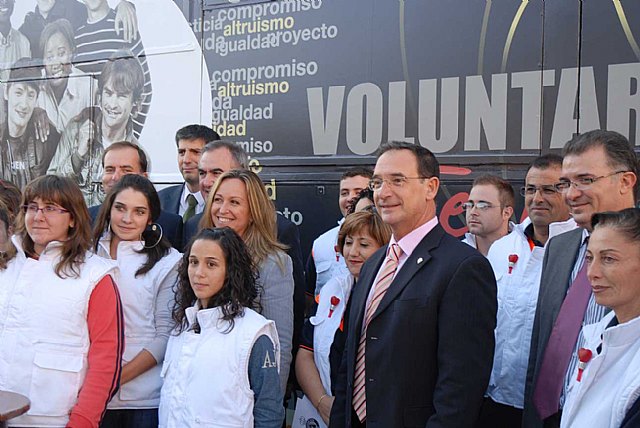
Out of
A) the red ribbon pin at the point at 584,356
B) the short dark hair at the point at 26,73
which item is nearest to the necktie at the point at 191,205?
the short dark hair at the point at 26,73

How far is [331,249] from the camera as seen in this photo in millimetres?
4684

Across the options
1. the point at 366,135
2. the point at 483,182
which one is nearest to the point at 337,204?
the point at 366,135

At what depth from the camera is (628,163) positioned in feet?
9.46

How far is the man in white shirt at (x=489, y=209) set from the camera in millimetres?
4254

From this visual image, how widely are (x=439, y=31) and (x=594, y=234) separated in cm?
248

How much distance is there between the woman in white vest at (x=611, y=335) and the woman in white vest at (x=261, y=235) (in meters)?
1.34

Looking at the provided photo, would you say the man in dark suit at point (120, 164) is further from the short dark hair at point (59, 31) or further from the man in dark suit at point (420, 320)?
the short dark hair at point (59, 31)

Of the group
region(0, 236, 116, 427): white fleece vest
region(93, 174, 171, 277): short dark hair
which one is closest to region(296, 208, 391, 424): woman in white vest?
region(93, 174, 171, 277): short dark hair

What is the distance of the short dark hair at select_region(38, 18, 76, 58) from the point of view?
661 centimetres

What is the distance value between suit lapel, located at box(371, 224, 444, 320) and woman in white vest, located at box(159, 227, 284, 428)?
52 centimetres

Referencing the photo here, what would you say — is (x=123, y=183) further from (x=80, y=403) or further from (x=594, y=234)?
(x=594, y=234)

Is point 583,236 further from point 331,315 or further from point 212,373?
point 212,373

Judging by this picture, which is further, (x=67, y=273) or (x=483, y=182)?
(x=483, y=182)

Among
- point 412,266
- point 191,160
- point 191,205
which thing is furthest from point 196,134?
point 412,266
